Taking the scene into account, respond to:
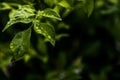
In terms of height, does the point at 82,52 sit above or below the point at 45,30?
above

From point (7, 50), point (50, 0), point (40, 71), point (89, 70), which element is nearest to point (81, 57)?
point (89, 70)

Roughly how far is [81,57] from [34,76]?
0.42 meters

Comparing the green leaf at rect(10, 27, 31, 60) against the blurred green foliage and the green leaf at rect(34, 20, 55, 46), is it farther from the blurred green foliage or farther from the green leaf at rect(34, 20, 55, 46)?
the blurred green foliage

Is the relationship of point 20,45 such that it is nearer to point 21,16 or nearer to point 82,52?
point 21,16

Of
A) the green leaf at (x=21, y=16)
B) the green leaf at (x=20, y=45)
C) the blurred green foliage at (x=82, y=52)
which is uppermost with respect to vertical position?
the blurred green foliage at (x=82, y=52)

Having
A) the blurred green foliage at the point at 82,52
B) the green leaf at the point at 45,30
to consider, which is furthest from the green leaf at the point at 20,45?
the blurred green foliage at the point at 82,52

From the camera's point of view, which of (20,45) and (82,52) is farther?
(82,52)

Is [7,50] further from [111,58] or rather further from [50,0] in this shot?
[111,58]

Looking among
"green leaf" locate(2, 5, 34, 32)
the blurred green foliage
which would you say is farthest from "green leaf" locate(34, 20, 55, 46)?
the blurred green foliage

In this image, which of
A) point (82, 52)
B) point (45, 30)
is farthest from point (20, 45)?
point (82, 52)

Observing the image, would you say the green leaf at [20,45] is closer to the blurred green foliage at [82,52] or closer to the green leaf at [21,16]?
the green leaf at [21,16]

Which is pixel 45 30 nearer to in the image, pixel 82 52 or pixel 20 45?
pixel 20 45

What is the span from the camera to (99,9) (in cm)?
246

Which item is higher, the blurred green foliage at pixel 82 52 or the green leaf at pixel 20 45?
the blurred green foliage at pixel 82 52
